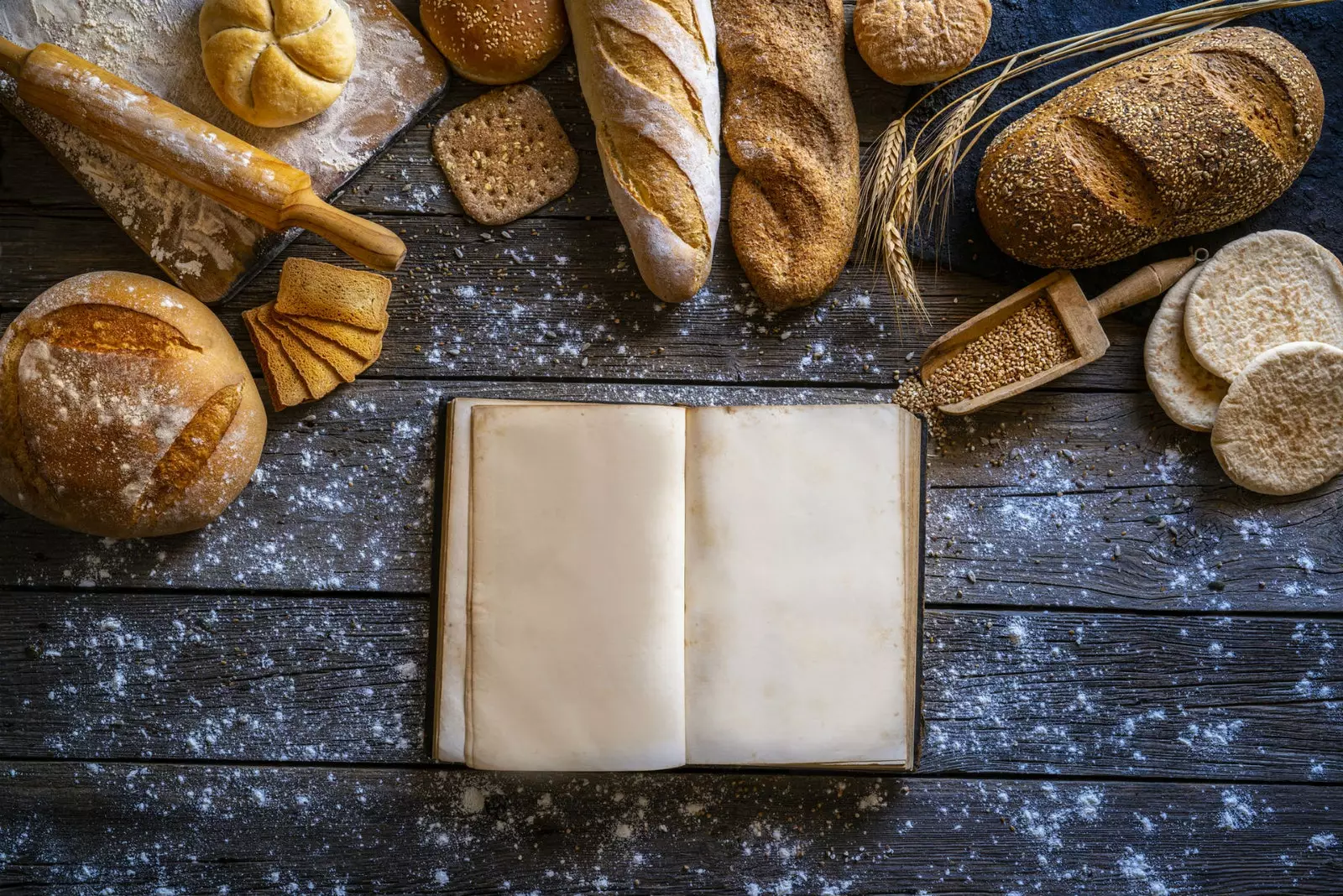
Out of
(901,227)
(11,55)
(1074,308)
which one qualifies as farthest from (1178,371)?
(11,55)

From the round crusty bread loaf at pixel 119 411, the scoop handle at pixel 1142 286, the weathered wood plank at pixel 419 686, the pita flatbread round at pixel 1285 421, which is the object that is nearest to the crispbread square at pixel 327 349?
the round crusty bread loaf at pixel 119 411

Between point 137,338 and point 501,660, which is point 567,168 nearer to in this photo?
point 137,338

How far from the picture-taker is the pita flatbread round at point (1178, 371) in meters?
1.45

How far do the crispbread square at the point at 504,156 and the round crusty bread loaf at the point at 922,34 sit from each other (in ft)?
1.92

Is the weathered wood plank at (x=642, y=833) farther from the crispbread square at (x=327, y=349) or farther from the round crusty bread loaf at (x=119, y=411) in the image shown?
the crispbread square at (x=327, y=349)

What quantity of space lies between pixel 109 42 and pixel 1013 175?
162cm

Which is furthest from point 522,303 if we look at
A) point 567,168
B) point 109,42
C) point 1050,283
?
point 1050,283

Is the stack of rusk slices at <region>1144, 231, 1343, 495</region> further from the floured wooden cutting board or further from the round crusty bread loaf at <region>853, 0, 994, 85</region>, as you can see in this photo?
the floured wooden cutting board

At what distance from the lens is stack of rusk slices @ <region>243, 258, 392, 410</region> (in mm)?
1418

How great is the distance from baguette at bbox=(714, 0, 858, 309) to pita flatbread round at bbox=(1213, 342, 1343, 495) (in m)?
0.75

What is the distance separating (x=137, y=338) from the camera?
1.33 m

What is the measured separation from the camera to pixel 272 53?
1342 millimetres

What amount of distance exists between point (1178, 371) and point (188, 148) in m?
1.78

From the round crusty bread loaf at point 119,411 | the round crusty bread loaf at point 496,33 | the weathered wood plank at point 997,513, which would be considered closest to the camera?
the round crusty bread loaf at point 119,411
